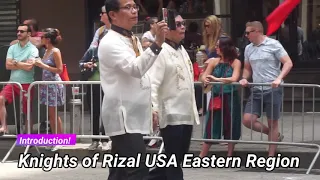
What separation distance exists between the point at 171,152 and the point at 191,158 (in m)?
1.52

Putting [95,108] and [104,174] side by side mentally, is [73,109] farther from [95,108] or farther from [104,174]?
[104,174]

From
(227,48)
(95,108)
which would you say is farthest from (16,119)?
(227,48)

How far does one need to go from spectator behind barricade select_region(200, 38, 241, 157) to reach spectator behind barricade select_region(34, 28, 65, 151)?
2.07 meters

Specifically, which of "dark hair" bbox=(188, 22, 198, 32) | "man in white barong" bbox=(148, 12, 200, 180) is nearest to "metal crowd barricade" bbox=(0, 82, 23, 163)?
"man in white barong" bbox=(148, 12, 200, 180)

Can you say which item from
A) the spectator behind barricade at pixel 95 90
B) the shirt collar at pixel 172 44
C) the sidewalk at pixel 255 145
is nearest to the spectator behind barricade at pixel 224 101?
the sidewalk at pixel 255 145

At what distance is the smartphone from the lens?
623 cm

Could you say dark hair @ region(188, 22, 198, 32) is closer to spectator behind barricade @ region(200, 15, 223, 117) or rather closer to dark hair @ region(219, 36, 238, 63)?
spectator behind barricade @ region(200, 15, 223, 117)

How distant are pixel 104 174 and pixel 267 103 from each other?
2251 mm

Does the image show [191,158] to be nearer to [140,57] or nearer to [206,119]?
[206,119]

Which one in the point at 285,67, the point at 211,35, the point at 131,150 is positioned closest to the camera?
the point at 131,150

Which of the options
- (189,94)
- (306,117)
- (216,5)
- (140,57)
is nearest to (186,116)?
(189,94)

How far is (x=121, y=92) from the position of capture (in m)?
5.92

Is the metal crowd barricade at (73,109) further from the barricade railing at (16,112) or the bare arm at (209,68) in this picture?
the bare arm at (209,68)

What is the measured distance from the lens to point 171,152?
22.3 feet
